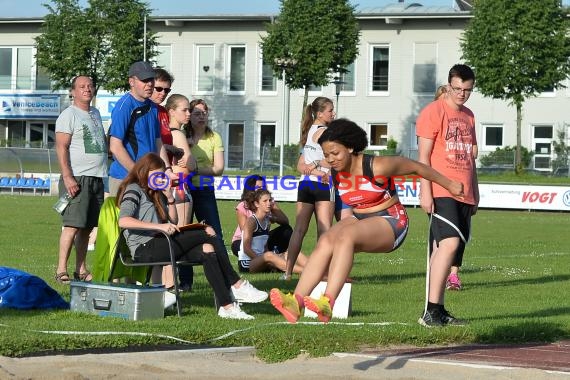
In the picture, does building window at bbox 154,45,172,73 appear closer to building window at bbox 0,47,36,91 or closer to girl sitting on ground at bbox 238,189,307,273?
building window at bbox 0,47,36,91

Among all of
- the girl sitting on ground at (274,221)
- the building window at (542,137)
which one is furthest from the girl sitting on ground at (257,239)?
the building window at (542,137)

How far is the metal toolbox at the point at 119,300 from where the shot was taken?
29.6 ft

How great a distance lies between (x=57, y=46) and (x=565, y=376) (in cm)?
5620

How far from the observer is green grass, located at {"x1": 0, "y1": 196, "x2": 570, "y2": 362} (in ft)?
25.8

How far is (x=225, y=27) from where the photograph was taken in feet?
218

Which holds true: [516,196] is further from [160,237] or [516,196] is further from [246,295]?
[160,237]

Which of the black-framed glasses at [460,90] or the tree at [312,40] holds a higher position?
the tree at [312,40]

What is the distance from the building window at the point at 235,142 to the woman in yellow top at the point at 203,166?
51.5 meters

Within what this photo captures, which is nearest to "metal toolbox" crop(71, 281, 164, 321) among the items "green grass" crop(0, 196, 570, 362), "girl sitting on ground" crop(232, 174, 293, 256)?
"green grass" crop(0, 196, 570, 362)

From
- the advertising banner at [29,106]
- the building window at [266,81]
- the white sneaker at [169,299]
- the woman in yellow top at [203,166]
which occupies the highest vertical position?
the building window at [266,81]

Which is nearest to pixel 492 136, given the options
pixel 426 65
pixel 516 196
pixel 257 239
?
pixel 426 65

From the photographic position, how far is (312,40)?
5725 centimetres

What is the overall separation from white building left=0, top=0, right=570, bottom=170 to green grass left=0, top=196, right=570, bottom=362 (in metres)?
42.9

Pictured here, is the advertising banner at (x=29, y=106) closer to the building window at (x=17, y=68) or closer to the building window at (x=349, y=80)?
the building window at (x=17, y=68)
